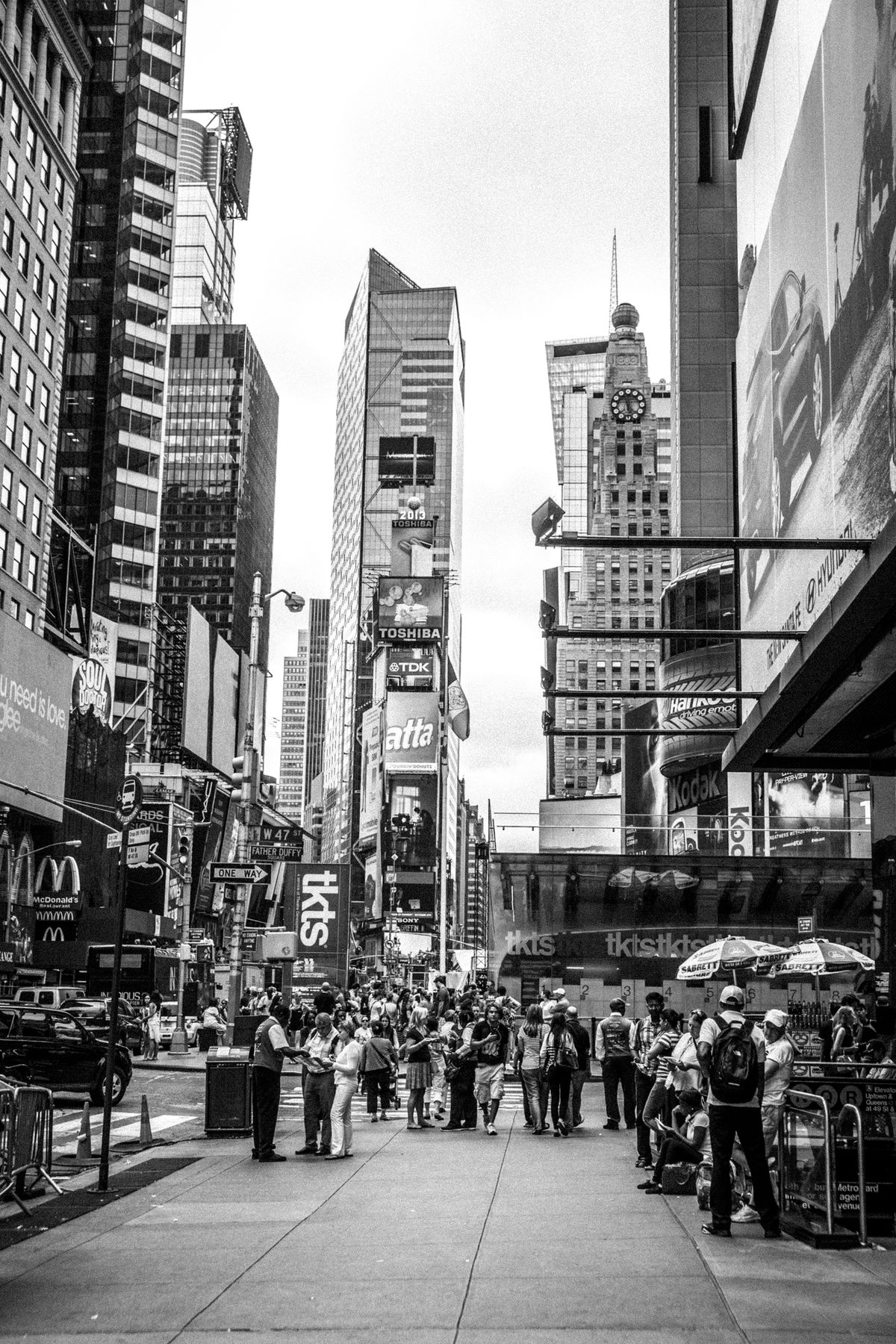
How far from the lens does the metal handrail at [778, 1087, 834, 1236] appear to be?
10.4 metres

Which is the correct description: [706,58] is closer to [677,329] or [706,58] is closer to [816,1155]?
[677,329]

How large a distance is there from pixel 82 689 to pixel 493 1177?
76087 millimetres

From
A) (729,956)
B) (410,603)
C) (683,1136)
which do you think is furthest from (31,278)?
(410,603)

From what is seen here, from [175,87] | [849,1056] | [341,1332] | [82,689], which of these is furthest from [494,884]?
[175,87]

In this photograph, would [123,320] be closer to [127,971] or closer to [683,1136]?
[127,971]

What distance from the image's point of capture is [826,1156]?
1054 centimetres

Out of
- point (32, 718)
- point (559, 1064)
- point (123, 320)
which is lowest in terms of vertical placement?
point (559, 1064)

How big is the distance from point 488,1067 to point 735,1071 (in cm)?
1017

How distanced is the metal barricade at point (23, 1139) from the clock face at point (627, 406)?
588 feet

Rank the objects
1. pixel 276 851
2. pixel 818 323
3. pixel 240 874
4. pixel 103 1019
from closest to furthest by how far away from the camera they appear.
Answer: pixel 818 323 < pixel 103 1019 < pixel 240 874 < pixel 276 851

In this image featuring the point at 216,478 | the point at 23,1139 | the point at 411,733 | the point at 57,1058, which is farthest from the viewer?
the point at 216,478

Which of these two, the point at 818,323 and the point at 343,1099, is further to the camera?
the point at 343,1099

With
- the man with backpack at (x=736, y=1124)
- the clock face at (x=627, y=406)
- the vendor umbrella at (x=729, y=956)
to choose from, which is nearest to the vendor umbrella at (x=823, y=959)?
the vendor umbrella at (x=729, y=956)

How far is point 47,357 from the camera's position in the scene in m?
66.2
